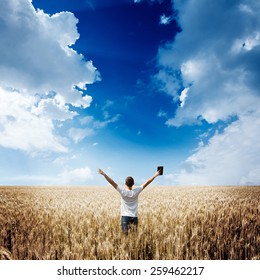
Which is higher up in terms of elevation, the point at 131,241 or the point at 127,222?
the point at 127,222

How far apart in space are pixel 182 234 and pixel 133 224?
1.01m

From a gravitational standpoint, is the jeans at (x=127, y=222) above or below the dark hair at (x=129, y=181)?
below

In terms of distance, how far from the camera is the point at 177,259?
4.94 metres

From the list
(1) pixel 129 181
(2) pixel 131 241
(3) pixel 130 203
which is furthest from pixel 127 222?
(1) pixel 129 181

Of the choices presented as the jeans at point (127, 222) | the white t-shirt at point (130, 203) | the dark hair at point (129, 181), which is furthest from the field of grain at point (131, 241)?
the dark hair at point (129, 181)

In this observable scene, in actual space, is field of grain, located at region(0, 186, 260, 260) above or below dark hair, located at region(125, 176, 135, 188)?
below

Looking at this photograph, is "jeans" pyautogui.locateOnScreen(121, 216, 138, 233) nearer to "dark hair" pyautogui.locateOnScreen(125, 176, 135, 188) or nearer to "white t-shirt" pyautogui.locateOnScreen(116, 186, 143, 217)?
"white t-shirt" pyautogui.locateOnScreen(116, 186, 143, 217)

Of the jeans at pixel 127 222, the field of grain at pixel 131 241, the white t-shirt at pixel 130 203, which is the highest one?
the white t-shirt at pixel 130 203

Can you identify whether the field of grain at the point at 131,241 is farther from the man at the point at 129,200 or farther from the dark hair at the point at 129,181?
the dark hair at the point at 129,181

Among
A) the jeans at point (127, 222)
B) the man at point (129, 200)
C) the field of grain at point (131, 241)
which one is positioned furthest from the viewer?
the jeans at point (127, 222)

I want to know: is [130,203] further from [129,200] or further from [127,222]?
[127,222]

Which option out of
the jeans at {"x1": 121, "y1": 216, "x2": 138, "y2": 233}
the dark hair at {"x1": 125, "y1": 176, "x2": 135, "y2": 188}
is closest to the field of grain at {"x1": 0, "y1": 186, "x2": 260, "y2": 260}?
the jeans at {"x1": 121, "y1": 216, "x2": 138, "y2": 233}

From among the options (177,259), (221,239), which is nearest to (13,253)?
(177,259)

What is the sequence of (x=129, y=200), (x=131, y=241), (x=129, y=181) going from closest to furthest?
(x=131, y=241)
(x=129, y=181)
(x=129, y=200)
